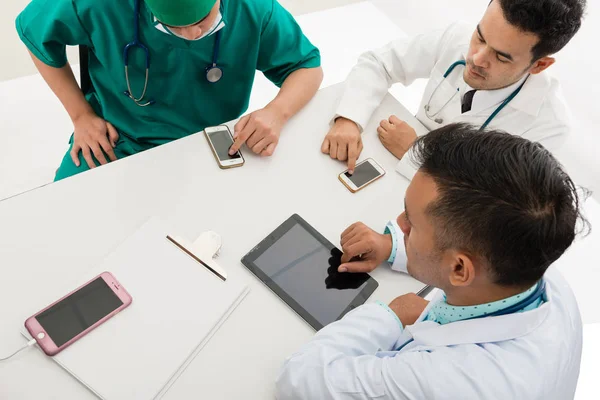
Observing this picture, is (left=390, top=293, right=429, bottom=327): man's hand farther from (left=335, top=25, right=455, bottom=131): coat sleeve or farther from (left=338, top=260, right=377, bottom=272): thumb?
(left=335, top=25, right=455, bottom=131): coat sleeve

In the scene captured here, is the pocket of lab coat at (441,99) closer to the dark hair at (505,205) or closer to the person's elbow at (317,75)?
the person's elbow at (317,75)

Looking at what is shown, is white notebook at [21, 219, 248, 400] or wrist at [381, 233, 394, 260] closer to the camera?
white notebook at [21, 219, 248, 400]

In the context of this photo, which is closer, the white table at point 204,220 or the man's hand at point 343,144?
the white table at point 204,220

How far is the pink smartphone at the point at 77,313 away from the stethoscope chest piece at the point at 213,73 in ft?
1.86

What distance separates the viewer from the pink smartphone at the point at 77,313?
2.82 ft

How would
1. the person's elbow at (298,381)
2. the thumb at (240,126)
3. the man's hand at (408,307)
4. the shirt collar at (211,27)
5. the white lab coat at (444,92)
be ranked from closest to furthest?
the person's elbow at (298,381) < the man's hand at (408,307) < the shirt collar at (211,27) < the thumb at (240,126) < the white lab coat at (444,92)

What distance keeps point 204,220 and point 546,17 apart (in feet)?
2.92

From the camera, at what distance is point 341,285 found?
104 centimetres

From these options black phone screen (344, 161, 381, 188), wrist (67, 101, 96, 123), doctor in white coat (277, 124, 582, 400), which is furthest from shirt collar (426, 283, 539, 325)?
wrist (67, 101, 96, 123)

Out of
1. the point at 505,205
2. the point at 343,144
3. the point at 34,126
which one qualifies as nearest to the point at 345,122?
the point at 343,144

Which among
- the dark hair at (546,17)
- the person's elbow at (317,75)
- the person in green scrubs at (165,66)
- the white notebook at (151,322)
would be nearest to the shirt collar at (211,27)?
the person in green scrubs at (165,66)

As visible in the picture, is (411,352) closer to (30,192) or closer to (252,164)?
(252,164)

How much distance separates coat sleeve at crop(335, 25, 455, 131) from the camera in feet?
4.45

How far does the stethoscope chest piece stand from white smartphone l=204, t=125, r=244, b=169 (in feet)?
0.46
